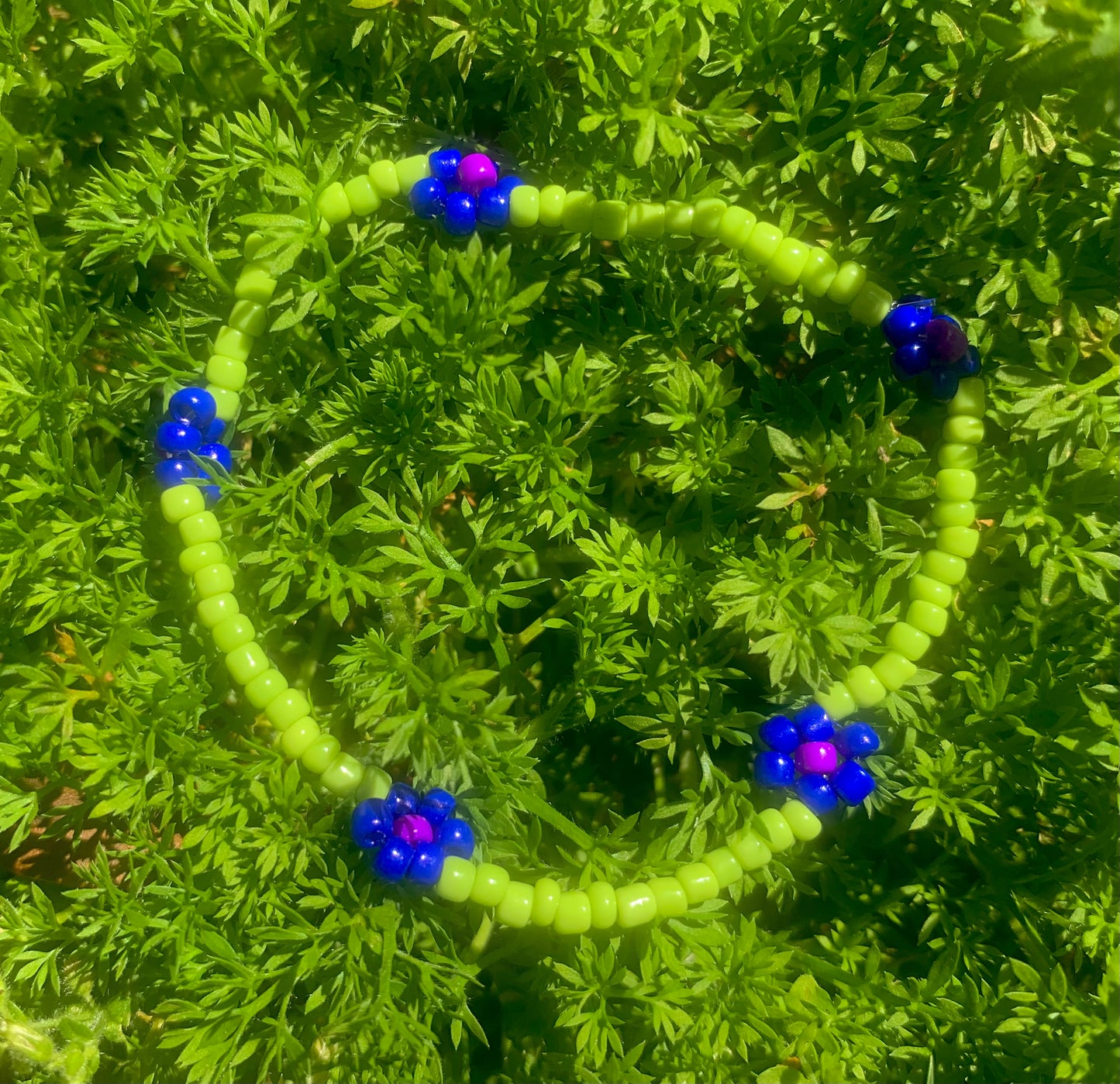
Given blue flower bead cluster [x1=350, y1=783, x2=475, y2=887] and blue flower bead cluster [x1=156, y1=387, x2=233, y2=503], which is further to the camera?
blue flower bead cluster [x1=156, y1=387, x2=233, y2=503]

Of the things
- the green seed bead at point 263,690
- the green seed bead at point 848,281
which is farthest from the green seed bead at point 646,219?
the green seed bead at point 263,690

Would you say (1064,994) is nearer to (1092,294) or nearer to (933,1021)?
(933,1021)

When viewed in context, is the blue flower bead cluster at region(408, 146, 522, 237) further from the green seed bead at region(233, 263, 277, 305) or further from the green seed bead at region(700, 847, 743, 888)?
the green seed bead at region(700, 847, 743, 888)

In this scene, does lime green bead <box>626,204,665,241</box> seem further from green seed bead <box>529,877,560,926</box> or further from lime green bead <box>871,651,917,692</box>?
green seed bead <box>529,877,560,926</box>

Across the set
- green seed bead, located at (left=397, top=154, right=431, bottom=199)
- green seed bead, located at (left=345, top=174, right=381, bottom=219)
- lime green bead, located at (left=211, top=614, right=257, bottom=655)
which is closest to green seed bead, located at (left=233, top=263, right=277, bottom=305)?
green seed bead, located at (left=345, top=174, right=381, bottom=219)

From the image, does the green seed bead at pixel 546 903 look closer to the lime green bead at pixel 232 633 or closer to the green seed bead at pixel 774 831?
the green seed bead at pixel 774 831

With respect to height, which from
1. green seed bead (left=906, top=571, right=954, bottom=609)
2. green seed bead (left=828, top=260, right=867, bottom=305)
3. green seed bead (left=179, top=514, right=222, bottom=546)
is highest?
green seed bead (left=828, top=260, right=867, bottom=305)

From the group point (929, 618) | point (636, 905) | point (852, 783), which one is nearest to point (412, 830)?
point (636, 905)

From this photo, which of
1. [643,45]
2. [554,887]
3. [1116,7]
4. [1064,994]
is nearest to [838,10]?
[643,45]

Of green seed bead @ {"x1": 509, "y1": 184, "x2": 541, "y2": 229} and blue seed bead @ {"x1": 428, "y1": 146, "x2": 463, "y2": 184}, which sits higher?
blue seed bead @ {"x1": 428, "y1": 146, "x2": 463, "y2": 184}
